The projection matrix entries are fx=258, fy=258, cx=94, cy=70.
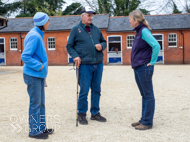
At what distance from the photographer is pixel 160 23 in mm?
27578

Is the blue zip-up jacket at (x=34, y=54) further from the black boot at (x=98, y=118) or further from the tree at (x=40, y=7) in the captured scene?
the tree at (x=40, y=7)

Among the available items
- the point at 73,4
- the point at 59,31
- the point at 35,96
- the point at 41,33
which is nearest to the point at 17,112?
the point at 35,96

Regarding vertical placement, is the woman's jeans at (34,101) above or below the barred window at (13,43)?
below

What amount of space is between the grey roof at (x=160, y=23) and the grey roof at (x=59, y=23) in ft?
3.39

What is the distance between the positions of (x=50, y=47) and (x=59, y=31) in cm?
210

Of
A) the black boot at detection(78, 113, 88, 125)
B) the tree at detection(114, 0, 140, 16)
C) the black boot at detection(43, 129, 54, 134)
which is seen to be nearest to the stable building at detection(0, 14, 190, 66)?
the tree at detection(114, 0, 140, 16)

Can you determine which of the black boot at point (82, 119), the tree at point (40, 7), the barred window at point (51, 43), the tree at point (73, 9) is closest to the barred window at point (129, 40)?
the barred window at point (51, 43)

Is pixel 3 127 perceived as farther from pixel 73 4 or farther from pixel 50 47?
pixel 73 4

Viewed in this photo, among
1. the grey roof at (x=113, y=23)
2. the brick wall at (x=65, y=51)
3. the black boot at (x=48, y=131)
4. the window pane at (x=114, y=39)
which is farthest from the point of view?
the window pane at (x=114, y=39)

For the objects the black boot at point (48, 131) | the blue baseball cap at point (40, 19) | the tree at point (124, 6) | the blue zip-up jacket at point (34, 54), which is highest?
the tree at point (124, 6)

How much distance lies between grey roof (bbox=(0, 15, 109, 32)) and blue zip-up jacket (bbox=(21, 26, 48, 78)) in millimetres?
23889

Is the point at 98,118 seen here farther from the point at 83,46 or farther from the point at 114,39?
the point at 114,39

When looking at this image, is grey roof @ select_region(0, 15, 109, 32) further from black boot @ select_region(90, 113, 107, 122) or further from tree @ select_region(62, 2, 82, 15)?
black boot @ select_region(90, 113, 107, 122)

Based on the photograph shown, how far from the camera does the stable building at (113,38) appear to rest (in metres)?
26.7
